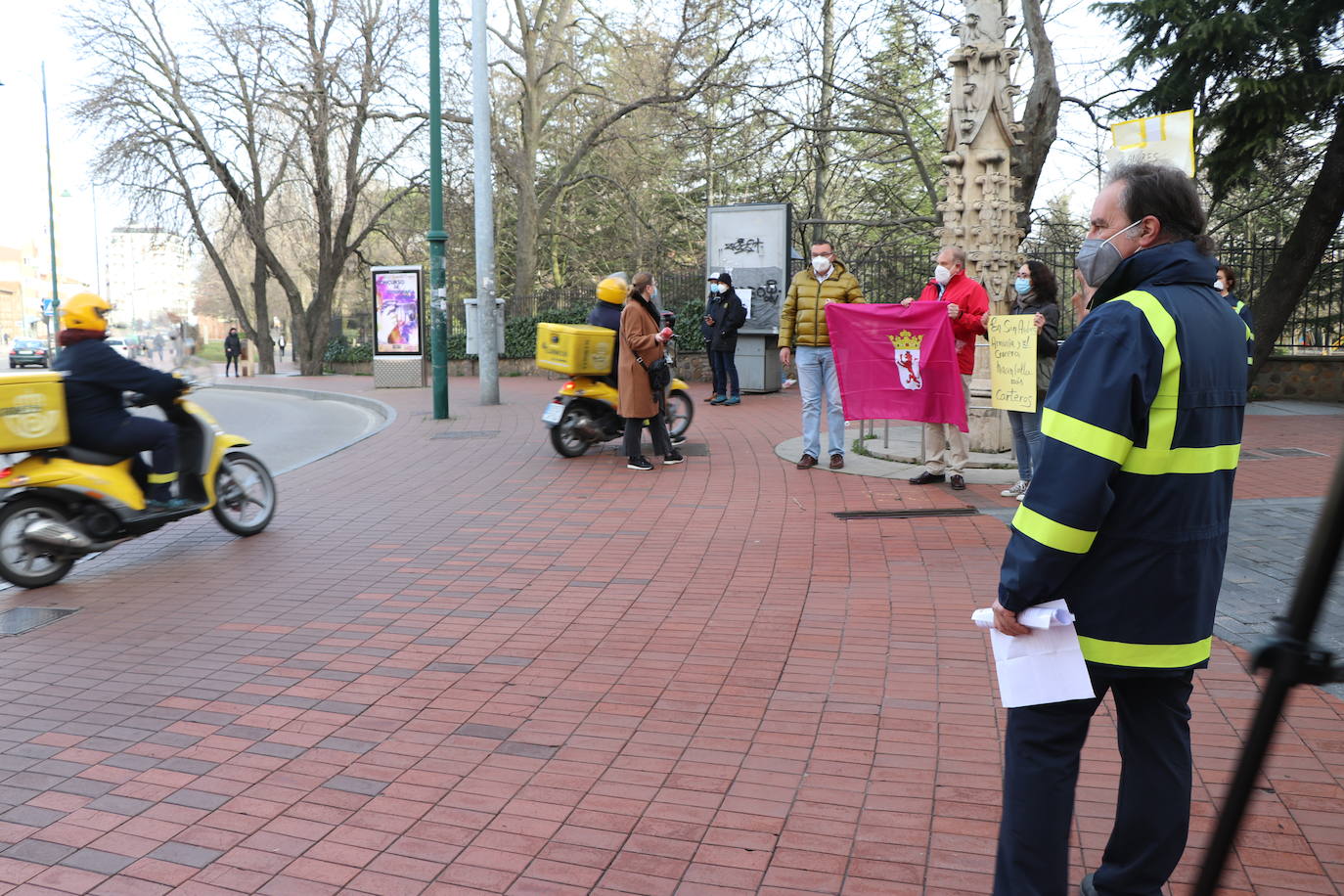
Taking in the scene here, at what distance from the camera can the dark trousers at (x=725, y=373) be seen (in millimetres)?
16250

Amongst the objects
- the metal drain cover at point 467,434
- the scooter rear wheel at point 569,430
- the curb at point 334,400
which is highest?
the scooter rear wheel at point 569,430

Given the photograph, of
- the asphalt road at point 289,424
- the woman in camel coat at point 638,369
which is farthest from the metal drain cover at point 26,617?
the woman in camel coat at point 638,369

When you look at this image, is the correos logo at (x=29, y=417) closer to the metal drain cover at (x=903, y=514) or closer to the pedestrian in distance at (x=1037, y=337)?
the metal drain cover at (x=903, y=514)

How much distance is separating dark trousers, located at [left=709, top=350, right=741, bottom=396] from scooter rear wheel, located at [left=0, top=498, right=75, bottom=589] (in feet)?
35.1

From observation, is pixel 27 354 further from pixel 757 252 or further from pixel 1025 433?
pixel 1025 433

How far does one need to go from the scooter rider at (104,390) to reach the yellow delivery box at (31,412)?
11cm

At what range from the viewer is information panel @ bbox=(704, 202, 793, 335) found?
1747 cm

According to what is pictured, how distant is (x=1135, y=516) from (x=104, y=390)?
6.46 metres

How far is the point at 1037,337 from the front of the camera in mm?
7980

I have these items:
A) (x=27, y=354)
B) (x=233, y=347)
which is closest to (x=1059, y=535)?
(x=233, y=347)

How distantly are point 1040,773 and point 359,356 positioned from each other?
105 ft

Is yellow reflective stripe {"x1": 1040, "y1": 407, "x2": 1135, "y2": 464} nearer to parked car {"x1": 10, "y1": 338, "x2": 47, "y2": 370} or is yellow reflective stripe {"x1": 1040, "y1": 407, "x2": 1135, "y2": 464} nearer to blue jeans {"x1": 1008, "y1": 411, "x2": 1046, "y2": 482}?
blue jeans {"x1": 1008, "y1": 411, "x2": 1046, "y2": 482}

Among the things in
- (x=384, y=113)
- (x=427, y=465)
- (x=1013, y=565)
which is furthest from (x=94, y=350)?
(x=384, y=113)

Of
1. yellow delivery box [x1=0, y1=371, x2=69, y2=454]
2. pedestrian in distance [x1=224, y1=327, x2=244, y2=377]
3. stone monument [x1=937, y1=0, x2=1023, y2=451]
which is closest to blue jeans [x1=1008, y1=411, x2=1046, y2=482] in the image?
stone monument [x1=937, y1=0, x2=1023, y2=451]
